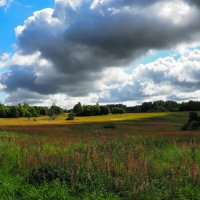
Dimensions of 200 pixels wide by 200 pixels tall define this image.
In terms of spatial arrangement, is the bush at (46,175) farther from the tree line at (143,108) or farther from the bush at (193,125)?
→ the tree line at (143,108)

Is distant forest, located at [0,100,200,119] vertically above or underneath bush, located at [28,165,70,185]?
above

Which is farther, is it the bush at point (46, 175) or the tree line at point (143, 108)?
the tree line at point (143, 108)

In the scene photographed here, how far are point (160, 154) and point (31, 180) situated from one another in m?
7.51

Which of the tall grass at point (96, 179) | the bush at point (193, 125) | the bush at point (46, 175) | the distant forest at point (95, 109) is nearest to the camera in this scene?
the tall grass at point (96, 179)

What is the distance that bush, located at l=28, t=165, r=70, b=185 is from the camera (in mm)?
11867

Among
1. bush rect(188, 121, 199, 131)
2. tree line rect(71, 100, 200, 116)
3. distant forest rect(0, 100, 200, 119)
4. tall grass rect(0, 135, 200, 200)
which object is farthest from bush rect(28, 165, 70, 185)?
tree line rect(71, 100, 200, 116)

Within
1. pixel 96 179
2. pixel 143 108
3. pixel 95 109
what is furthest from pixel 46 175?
pixel 143 108

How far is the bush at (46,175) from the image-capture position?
38.9ft

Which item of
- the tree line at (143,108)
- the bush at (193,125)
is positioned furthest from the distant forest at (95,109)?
the bush at (193,125)

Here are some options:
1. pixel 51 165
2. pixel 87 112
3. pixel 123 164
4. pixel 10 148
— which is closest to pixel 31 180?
pixel 51 165

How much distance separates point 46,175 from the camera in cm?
1201

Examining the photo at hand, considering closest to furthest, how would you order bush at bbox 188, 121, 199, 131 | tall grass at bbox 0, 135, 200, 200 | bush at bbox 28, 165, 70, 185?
tall grass at bbox 0, 135, 200, 200 < bush at bbox 28, 165, 70, 185 < bush at bbox 188, 121, 199, 131

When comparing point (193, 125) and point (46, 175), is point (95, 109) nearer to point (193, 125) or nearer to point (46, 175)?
point (193, 125)

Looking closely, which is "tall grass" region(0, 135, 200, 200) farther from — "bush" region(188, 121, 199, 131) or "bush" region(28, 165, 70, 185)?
"bush" region(188, 121, 199, 131)
